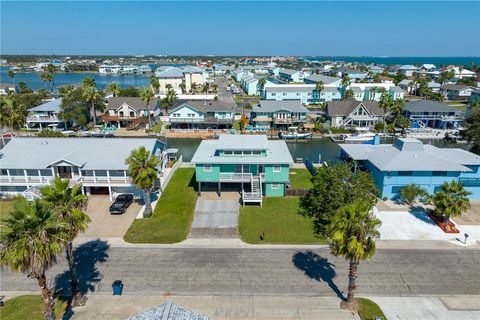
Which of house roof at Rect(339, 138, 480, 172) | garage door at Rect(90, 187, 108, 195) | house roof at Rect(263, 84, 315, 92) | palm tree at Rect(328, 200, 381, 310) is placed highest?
house roof at Rect(263, 84, 315, 92)

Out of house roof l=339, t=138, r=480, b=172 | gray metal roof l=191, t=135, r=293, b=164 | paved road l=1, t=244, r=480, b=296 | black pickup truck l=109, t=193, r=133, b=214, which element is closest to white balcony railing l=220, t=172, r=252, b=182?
gray metal roof l=191, t=135, r=293, b=164

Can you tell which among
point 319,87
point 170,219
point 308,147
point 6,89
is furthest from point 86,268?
point 6,89

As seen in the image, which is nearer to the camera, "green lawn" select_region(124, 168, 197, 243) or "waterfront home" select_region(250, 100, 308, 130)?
"green lawn" select_region(124, 168, 197, 243)

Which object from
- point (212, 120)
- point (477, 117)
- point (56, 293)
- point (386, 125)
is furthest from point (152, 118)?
point (477, 117)

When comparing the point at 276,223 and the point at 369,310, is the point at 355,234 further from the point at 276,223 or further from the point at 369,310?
the point at 276,223

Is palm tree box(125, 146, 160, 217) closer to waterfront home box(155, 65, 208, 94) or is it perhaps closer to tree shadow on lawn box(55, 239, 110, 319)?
tree shadow on lawn box(55, 239, 110, 319)

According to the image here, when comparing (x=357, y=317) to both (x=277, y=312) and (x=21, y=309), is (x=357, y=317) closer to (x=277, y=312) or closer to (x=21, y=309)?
(x=277, y=312)
